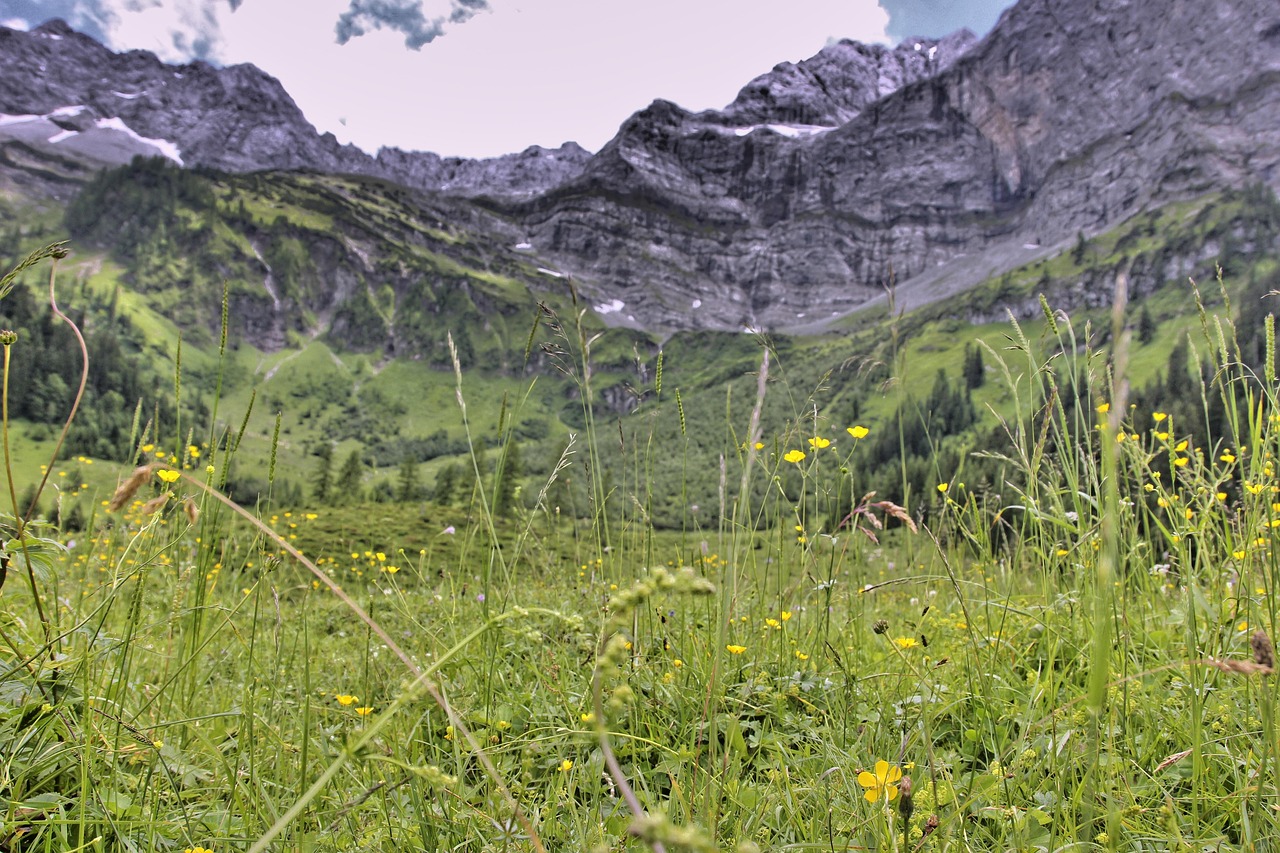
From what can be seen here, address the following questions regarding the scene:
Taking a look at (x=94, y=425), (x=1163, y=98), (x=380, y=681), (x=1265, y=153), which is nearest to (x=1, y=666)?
(x=380, y=681)

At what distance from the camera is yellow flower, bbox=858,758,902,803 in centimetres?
141

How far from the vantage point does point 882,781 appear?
4.78 ft

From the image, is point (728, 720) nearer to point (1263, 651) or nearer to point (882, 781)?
point (882, 781)

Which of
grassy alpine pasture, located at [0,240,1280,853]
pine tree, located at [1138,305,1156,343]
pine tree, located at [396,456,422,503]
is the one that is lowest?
pine tree, located at [396,456,422,503]

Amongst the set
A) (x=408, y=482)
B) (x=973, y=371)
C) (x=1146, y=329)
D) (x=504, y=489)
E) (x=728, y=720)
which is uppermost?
(x=1146, y=329)

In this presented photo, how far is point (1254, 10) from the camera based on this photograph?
18200cm

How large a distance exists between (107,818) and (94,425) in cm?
13264

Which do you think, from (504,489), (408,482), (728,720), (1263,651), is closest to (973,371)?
(408,482)

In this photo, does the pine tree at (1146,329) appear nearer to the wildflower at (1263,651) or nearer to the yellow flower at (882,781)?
the yellow flower at (882,781)

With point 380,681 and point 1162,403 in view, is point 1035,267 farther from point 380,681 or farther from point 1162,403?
point 380,681

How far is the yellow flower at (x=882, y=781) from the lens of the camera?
4.61 feet

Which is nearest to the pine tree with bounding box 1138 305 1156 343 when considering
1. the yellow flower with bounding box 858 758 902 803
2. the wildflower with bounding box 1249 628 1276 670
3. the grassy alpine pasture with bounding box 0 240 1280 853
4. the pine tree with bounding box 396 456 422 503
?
the pine tree with bounding box 396 456 422 503

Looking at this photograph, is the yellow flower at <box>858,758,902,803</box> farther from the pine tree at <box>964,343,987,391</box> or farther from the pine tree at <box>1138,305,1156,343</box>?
the pine tree at <box>964,343,987,391</box>

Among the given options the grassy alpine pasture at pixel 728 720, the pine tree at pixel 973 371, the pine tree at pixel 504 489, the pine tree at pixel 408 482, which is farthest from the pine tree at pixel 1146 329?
the grassy alpine pasture at pixel 728 720
